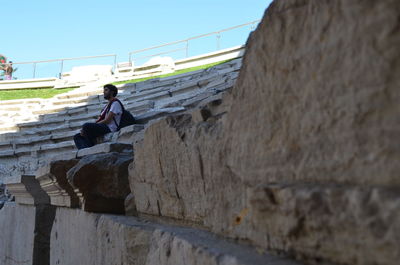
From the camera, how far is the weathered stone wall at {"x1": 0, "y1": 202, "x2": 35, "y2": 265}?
12.6 feet

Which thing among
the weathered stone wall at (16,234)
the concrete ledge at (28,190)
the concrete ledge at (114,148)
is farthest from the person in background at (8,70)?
the concrete ledge at (114,148)

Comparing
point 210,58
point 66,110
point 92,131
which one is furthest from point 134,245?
point 210,58

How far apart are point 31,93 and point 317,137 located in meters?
19.7

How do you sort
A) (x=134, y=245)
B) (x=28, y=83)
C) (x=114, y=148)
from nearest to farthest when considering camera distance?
(x=134, y=245) < (x=114, y=148) < (x=28, y=83)

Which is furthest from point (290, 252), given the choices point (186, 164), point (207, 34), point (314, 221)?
point (207, 34)

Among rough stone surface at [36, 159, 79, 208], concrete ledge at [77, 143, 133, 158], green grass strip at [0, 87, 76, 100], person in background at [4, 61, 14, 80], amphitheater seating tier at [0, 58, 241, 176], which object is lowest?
rough stone surface at [36, 159, 79, 208]

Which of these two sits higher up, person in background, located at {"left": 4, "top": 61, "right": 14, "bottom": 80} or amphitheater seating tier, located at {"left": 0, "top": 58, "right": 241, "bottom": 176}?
person in background, located at {"left": 4, "top": 61, "right": 14, "bottom": 80}

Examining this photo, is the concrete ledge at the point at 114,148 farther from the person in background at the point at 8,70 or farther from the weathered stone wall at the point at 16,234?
the person in background at the point at 8,70

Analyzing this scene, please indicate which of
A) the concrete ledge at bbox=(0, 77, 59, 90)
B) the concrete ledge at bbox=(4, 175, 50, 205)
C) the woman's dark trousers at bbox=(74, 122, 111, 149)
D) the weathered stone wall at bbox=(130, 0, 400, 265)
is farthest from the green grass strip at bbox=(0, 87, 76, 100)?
the weathered stone wall at bbox=(130, 0, 400, 265)

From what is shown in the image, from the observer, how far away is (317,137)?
952 mm

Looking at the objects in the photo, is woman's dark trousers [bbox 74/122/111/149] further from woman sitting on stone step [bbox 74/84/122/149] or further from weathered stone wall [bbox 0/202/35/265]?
weathered stone wall [bbox 0/202/35/265]

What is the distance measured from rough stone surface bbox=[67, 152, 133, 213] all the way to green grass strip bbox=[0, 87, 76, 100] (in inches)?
647

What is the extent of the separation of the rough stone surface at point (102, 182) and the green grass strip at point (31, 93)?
16.4 metres

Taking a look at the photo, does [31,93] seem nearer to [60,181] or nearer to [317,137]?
[60,181]
